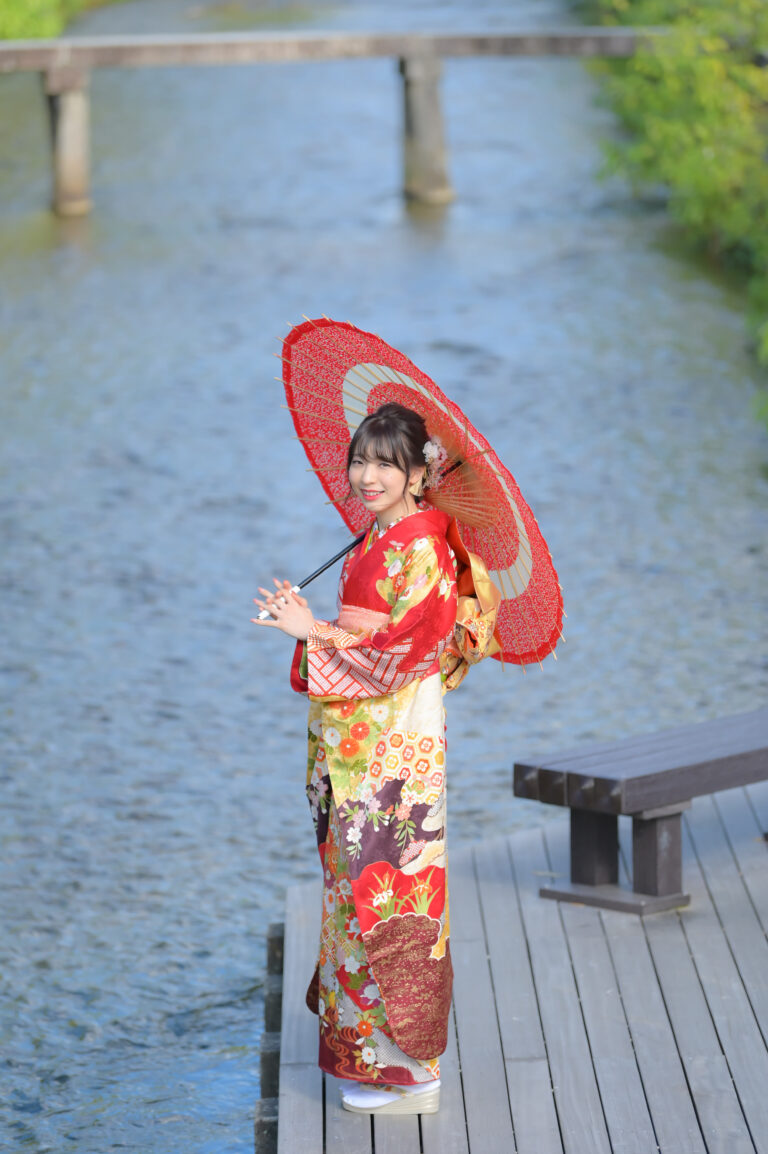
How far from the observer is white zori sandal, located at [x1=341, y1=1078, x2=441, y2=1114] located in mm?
3443

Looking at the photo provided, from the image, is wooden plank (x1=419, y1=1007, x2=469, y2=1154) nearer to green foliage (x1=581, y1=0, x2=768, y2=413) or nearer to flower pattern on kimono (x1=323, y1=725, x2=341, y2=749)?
flower pattern on kimono (x1=323, y1=725, x2=341, y2=749)

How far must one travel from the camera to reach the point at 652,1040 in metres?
3.72

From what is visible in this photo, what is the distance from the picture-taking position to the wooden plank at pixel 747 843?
4.45m

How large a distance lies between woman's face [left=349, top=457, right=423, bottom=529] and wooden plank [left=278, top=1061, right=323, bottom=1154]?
1259 mm

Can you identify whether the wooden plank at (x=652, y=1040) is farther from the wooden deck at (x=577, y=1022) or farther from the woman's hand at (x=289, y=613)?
the woman's hand at (x=289, y=613)

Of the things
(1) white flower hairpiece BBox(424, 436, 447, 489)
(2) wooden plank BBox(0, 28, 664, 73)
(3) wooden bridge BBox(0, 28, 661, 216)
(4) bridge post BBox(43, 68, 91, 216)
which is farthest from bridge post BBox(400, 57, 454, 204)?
(1) white flower hairpiece BBox(424, 436, 447, 489)

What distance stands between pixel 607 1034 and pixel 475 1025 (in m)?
0.30

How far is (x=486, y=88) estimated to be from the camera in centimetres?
1984

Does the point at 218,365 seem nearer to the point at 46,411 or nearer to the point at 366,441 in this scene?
A: the point at 46,411

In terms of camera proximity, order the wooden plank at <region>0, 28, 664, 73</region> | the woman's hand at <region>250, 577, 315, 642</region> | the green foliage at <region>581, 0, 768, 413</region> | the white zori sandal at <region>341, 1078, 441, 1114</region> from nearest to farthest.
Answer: the woman's hand at <region>250, 577, 315, 642</region> < the white zori sandal at <region>341, 1078, 441, 1114</region> < the green foliage at <region>581, 0, 768, 413</region> < the wooden plank at <region>0, 28, 664, 73</region>

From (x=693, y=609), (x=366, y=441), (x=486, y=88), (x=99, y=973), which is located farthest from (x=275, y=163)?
(x=366, y=441)

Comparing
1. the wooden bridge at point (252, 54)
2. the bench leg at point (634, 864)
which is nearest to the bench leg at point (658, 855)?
the bench leg at point (634, 864)

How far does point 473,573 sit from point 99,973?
2.05 metres

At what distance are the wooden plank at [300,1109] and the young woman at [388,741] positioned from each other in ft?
0.46
